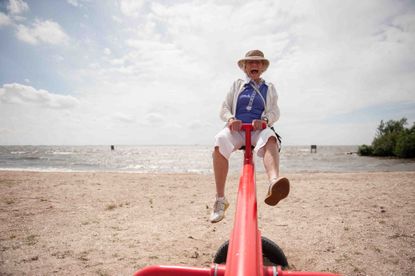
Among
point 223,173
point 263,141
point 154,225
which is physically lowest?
point 154,225

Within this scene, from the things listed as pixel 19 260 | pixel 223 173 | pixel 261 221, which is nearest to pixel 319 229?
pixel 261 221

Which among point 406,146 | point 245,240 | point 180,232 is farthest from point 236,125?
point 406,146

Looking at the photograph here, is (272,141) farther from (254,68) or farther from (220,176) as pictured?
(254,68)

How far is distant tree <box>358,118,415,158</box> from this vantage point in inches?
1364

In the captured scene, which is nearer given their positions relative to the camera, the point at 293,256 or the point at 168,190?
the point at 293,256

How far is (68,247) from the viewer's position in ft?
13.0

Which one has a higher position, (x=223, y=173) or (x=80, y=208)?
(x=223, y=173)

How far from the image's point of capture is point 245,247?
4.91 ft

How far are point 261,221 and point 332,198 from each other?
117 inches

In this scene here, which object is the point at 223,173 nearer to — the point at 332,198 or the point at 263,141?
the point at 263,141

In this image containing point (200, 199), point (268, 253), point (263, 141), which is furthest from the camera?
point (200, 199)

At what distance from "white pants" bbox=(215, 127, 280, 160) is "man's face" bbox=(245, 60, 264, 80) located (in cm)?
91

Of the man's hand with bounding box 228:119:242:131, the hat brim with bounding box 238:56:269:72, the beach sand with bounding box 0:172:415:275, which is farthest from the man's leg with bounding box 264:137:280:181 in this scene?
the beach sand with bounding box 0:172:415:275

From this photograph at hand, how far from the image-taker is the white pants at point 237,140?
2.67m
